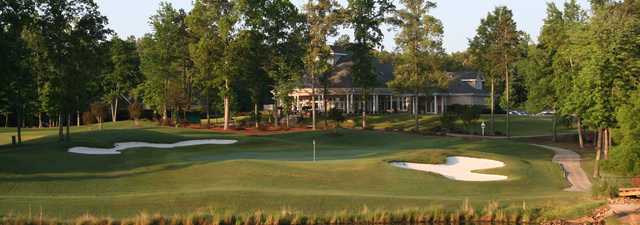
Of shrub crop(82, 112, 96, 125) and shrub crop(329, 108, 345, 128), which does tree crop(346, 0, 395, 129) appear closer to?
shrub crop(329, 108, 345, 128)

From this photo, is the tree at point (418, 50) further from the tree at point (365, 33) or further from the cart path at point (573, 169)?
the cart path at point (573, 169)

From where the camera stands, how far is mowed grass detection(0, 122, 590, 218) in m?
26.3

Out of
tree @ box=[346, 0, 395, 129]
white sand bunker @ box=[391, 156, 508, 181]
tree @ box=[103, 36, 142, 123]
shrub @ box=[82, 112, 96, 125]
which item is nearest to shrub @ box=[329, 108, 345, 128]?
tree @ box=[346, 0, 395, 129]

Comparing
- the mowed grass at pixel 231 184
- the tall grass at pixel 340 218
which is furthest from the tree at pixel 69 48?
the tall grass at pixel 340 218

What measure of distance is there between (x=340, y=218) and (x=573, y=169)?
2412 centimetres

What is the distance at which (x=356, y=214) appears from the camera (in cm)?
2572

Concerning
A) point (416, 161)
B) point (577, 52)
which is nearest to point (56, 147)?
point (416, 161)

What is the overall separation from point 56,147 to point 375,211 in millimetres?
26373

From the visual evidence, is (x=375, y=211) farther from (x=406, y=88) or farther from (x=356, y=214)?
(x=406, y=88)

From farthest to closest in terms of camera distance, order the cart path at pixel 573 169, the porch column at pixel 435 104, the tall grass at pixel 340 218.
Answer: the porch column at pixel 435 104 < the cart path at pixel 573 169 < the tall grass at pixel 340 218

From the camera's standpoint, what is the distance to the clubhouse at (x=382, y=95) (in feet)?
290

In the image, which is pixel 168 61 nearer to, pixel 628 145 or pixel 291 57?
pixel 291 57

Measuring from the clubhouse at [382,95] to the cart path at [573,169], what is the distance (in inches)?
1255

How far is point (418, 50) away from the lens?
7325 centimetres
